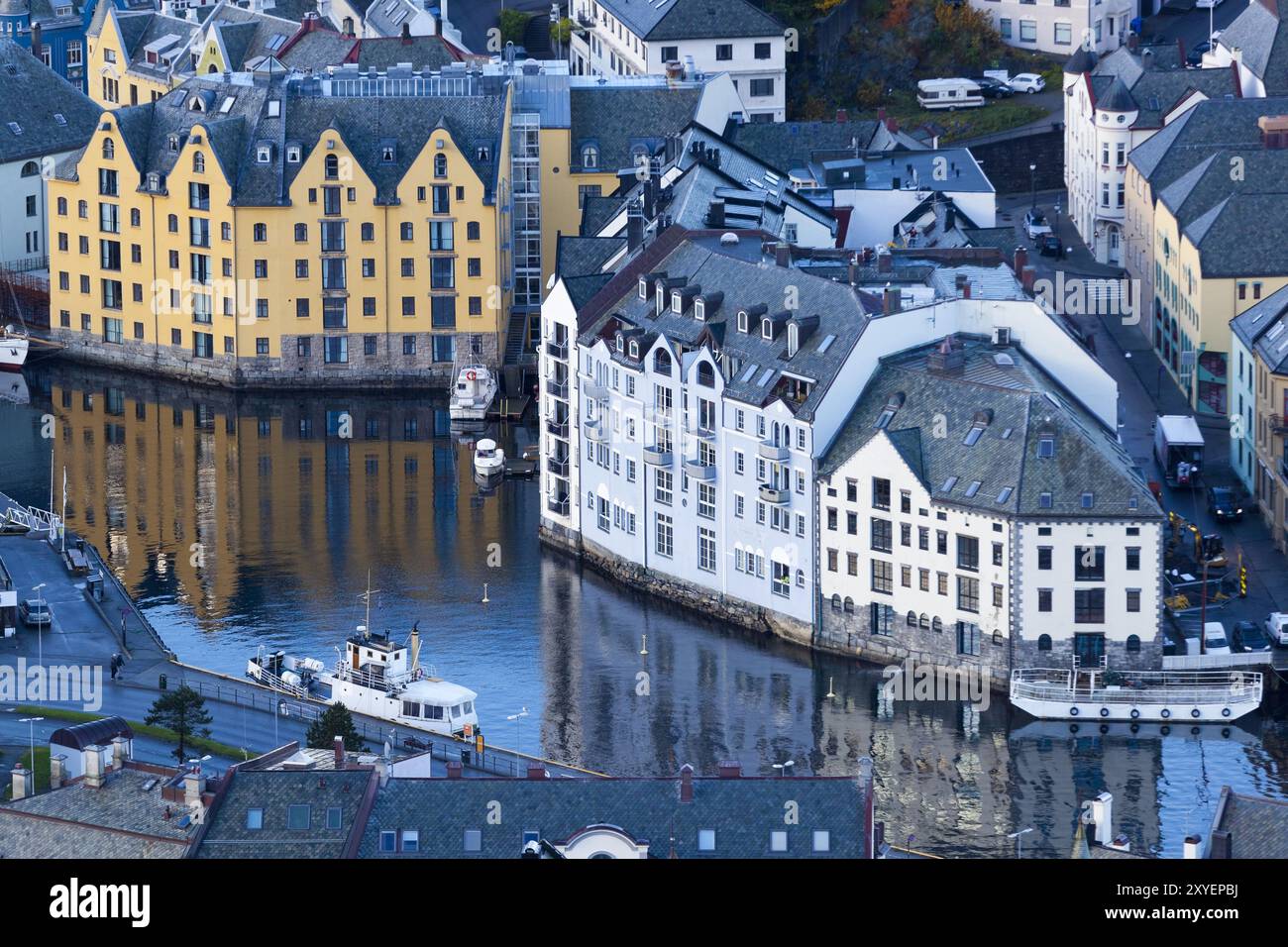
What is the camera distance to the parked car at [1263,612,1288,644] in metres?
103

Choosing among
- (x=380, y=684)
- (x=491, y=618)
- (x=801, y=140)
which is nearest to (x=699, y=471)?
(x=491, y=618)

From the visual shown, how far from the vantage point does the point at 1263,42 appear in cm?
16625

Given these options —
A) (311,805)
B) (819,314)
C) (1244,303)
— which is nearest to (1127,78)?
(1244,303)

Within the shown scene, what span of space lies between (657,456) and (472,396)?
112ft

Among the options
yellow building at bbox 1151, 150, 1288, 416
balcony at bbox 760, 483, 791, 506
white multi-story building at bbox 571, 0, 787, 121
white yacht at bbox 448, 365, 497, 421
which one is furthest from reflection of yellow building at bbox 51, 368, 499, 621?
yellow building at bbox 1151, 150, 1288, 416

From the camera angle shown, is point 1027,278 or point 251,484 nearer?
point 1027,278

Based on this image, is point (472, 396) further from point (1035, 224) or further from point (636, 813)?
point (636, 813)

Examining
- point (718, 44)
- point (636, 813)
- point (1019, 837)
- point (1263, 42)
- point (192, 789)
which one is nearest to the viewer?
point (636, 813)

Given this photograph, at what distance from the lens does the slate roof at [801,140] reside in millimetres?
152250

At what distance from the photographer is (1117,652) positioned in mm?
100812

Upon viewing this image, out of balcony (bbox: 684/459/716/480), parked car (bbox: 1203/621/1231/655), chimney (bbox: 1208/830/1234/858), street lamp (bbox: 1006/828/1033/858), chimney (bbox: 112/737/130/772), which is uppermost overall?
balcony (bbox: 684/459/716/480)

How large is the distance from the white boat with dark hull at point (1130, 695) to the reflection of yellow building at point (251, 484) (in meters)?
33.3

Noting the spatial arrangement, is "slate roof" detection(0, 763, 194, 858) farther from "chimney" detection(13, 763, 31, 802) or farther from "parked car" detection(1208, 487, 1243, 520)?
"parked car" detection(1208, 487, 1243, 520)

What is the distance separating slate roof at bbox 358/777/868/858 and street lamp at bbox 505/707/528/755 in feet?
89.3
